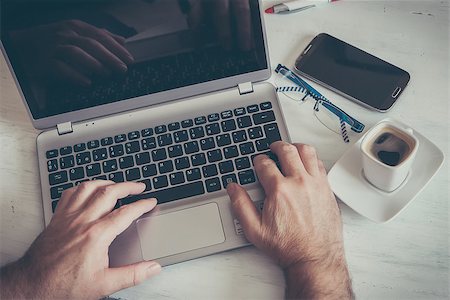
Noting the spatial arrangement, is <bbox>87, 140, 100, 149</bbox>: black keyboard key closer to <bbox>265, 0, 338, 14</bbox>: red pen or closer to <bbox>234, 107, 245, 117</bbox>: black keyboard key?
<bbox>234, 107, 245, 117</bbox>: black keyboard key

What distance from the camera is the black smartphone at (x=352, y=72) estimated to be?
90cm

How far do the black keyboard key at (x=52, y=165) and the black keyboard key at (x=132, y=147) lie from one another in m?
0.13

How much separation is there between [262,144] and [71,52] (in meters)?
0.36

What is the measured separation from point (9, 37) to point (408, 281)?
2.35 feet

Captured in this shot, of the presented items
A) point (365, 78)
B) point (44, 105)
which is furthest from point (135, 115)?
point (365, 78)

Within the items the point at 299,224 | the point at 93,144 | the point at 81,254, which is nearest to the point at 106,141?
the point at 93,144

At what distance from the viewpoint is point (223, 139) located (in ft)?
2.86

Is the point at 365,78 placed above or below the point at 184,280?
above

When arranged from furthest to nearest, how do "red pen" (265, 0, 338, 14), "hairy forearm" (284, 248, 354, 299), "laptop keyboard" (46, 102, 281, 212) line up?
"red pen" (265, 0, 338, 14) → "laptop keyboard" (46, 102, 281, 212) → "hairy forearm" (284, 248, 354, 299)

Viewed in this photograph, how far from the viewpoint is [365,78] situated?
0.91 meters

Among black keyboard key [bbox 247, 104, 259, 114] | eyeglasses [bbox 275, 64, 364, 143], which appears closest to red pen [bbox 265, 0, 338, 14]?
eyeglasses [bbox 275, 64, 364, 143]

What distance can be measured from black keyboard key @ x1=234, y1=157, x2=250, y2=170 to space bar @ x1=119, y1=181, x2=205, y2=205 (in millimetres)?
69

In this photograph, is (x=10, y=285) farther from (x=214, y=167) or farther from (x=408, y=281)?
(x=408, y=281)

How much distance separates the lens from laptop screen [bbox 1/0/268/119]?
0.77m
